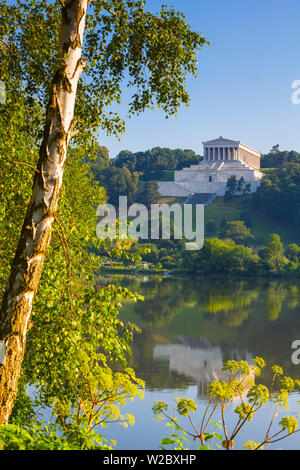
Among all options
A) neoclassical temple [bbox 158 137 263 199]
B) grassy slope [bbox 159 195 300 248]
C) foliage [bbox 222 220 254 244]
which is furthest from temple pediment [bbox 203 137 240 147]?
foliage [bbox 222 220 254 244]

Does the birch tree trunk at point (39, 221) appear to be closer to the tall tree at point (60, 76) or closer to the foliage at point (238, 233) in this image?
the tall tree at point (60, 76)

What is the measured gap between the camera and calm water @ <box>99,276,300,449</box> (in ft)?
41.7

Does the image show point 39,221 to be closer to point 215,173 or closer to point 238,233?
point 238,233

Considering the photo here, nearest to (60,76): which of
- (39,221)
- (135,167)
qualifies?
(39,221)

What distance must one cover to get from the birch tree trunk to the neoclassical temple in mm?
90140

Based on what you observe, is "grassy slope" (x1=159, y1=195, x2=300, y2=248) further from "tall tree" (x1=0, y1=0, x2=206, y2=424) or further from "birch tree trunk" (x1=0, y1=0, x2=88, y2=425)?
"birch tree trunk" (x1=0, y1=0, x2=88, y2=425)

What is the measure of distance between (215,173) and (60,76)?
96.8 m

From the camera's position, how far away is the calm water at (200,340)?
12.7m

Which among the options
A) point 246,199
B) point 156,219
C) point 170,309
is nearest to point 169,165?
point 246,199

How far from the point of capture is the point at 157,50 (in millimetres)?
5090

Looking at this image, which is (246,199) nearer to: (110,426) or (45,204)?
(110,426)

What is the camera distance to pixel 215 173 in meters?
99.7

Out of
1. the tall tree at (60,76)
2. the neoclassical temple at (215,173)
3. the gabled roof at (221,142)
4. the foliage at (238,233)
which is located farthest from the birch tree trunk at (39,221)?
the gabled roof at (221,142)

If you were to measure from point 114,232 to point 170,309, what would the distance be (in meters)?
27.2
